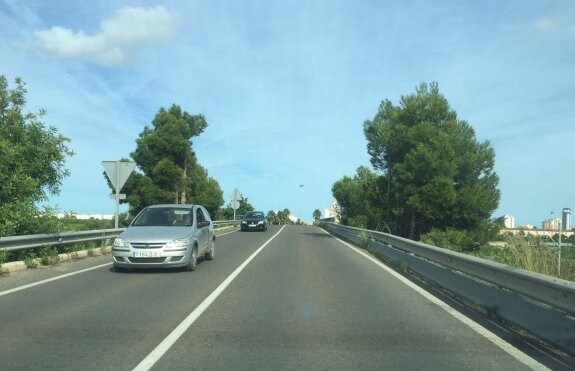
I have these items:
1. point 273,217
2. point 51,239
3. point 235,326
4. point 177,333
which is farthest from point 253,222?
point 273,217

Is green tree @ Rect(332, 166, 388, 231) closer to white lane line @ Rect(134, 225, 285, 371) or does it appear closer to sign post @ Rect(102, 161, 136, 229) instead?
sign post @ Rect(102, 161, 136, 229)

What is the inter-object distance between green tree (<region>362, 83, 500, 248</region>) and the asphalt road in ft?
83.1

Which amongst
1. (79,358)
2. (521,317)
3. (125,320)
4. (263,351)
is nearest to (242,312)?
(125,320)

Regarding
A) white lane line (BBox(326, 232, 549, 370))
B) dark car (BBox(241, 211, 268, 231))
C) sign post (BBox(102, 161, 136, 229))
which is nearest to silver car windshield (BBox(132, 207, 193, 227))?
white lane line (BBox(326, 232, 549, 370))

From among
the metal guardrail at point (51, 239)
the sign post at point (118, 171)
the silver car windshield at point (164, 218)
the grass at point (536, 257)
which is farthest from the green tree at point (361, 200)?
the grass at point (536, 257)

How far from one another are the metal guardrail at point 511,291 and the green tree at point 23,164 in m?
10.8

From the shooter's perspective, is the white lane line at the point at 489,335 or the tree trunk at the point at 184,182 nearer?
the white lane line at the point at 489,335

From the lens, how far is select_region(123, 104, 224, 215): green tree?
2080 inches

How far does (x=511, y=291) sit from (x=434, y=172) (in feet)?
98.7

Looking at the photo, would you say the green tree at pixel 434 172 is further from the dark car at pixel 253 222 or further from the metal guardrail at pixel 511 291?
the metal guardrail at pixel 511 291

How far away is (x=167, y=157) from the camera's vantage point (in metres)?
53.4

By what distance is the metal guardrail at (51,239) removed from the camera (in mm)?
13453

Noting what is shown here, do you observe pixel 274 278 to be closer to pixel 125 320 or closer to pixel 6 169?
pixel 125 320

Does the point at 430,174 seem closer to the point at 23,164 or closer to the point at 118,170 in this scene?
the point at 118,170
